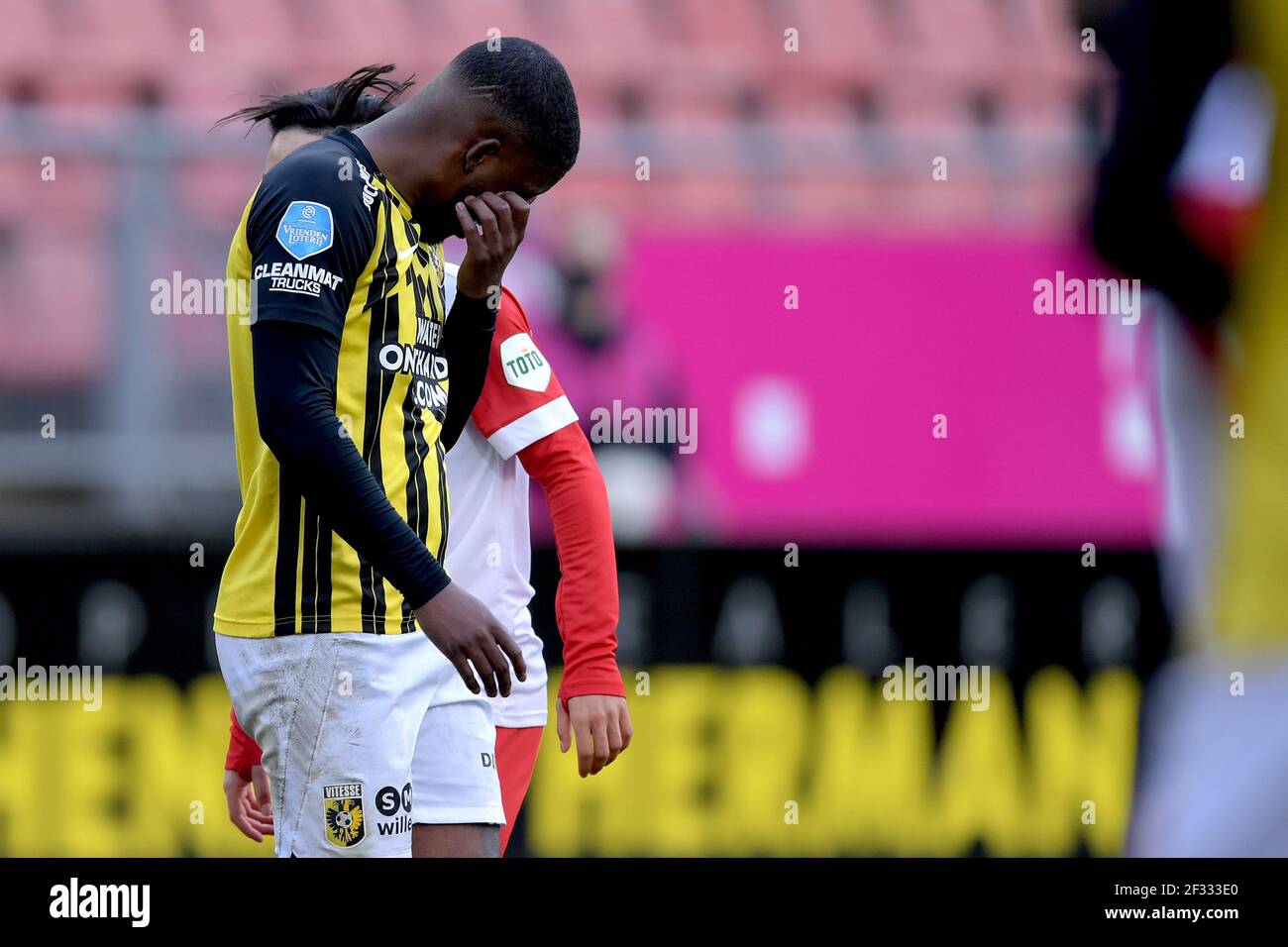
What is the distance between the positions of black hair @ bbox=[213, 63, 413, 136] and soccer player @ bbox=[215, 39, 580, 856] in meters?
0.52

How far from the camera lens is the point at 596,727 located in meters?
2.56

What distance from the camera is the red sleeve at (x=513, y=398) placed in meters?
2.66

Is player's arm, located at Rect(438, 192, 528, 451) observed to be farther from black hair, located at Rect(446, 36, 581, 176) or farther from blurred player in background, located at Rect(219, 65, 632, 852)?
black hair, located at Rect(446, 36, 581, 176)

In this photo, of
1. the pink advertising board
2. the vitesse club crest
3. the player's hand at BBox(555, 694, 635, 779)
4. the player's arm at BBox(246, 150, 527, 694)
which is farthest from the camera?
the pink advertising board

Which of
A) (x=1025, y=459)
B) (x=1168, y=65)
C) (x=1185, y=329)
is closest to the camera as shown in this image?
(x=1168, y=65)

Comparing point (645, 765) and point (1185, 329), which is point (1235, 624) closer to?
point (1185, 329)

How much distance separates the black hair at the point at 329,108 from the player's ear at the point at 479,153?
1.91ft

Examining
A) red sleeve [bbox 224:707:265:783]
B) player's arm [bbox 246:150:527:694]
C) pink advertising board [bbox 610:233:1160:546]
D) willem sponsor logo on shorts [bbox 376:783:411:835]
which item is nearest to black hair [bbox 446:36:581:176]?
player's arm [bbox 246:150:527:694]

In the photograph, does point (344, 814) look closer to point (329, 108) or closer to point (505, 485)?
point (505, 485)

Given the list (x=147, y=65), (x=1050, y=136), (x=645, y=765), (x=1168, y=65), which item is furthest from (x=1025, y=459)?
(x=147, y=65)

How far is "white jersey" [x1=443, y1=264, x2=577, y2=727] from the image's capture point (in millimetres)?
2676

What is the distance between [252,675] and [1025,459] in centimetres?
328

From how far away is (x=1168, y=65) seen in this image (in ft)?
7.00

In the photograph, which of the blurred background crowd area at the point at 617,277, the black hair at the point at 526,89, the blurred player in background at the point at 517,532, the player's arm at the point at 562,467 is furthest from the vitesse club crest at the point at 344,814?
the blurred background crowd area at the point at 617,277
